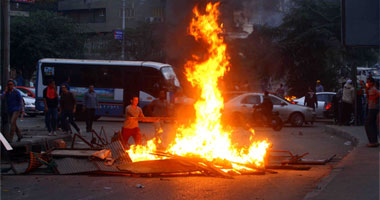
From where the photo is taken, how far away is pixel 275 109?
24.2 metres

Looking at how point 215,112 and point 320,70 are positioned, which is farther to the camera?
point 320,70

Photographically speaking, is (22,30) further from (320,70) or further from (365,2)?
(365,2)

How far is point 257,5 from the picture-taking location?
566 inches

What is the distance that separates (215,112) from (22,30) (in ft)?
120

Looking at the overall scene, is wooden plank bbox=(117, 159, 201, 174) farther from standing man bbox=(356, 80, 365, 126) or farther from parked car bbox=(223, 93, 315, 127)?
parked car bbox=(223, 93, 315, 127)

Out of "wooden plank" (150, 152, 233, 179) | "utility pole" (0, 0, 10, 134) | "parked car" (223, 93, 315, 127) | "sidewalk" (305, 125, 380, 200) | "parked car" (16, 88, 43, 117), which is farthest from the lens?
→ "parked car" (16, 88, 43, 117)

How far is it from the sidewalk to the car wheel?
38.9 feet

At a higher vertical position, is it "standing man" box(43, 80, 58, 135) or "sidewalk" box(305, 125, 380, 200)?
"standing man" box(43, 80, 58, 135)

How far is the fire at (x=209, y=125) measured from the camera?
10.4 metres

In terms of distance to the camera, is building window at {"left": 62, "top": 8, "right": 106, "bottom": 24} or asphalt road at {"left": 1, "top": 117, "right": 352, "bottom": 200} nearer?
asphalt road at {"left": 1, "top": 117, "right": 352, "bottom": 200}

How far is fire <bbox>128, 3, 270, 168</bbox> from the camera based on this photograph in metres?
10.4

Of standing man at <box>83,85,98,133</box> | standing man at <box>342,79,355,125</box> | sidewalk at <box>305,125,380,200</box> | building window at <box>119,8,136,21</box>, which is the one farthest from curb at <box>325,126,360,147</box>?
building window at <box>119,8,136,21</box>

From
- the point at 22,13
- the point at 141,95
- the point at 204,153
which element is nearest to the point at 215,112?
the point at 204,153

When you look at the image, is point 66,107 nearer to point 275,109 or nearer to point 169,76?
point 169,76
